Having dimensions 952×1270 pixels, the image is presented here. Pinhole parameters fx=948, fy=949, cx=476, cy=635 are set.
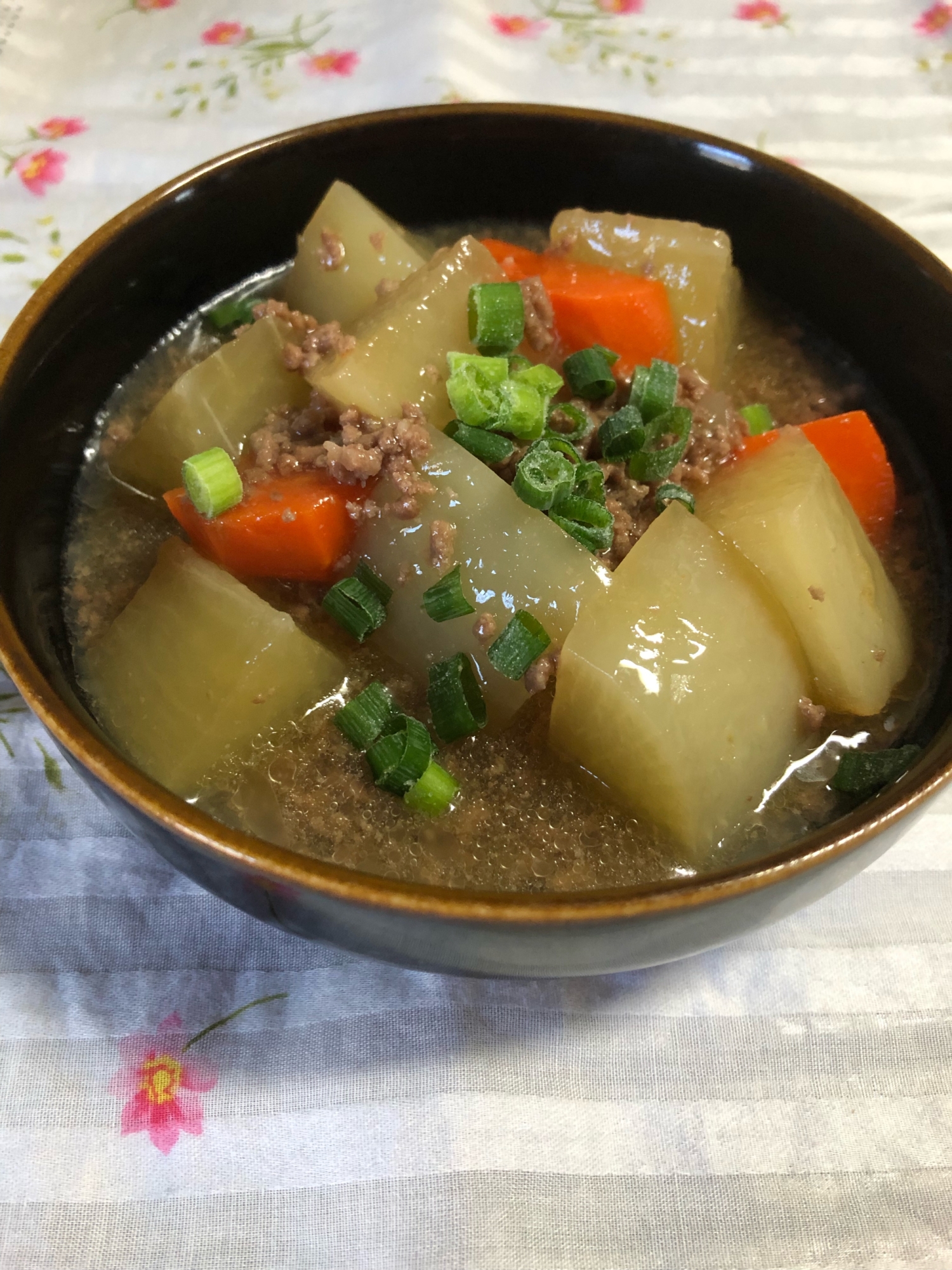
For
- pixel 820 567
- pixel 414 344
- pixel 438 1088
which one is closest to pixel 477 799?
pixel 438 1088

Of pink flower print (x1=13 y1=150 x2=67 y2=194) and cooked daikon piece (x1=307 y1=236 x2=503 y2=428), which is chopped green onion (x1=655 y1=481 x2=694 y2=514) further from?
pink flower print (x1=13 y1=150 x2=67 y2=194)

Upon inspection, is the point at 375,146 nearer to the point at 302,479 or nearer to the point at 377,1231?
the point at 302,479

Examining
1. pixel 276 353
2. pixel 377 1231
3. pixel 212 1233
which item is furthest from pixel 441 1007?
pixel 276 353

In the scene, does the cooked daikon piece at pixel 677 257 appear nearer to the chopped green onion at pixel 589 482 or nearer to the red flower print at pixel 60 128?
the chopped green onion at pixel 589 482

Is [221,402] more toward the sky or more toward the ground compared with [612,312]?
more toward the ground

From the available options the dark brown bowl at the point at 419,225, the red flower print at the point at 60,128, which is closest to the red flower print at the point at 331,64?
the red flower print at the point at 60,128

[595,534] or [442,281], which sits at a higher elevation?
[442,281]

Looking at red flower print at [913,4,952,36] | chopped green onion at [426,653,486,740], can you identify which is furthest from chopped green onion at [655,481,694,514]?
red flower print at [913,4,952,36]

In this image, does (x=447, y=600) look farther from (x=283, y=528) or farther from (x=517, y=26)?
(x=517, y=26)
